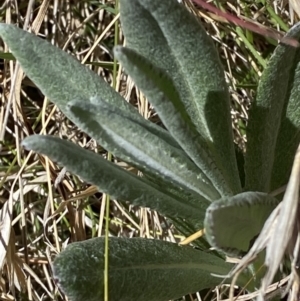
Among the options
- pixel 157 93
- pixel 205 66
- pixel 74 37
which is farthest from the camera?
pixel 74 37

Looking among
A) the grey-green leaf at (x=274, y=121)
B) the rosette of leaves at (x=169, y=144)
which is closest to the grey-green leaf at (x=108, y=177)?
the rosette of leaves at (x=169, y=144)

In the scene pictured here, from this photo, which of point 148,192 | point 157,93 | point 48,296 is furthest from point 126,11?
point 48,296

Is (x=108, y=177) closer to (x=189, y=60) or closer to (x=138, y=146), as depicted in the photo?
(x=138, y=146)

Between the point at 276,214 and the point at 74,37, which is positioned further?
the point at 74,37

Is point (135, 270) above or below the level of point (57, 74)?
below

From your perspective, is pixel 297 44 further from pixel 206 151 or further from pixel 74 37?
pixel 74 37

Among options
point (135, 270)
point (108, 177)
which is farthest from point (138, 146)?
point (135, 270)

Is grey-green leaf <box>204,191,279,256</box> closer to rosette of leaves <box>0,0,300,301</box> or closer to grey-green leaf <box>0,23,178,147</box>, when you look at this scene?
rosette of leaves <box>0,0,300,301</box>
